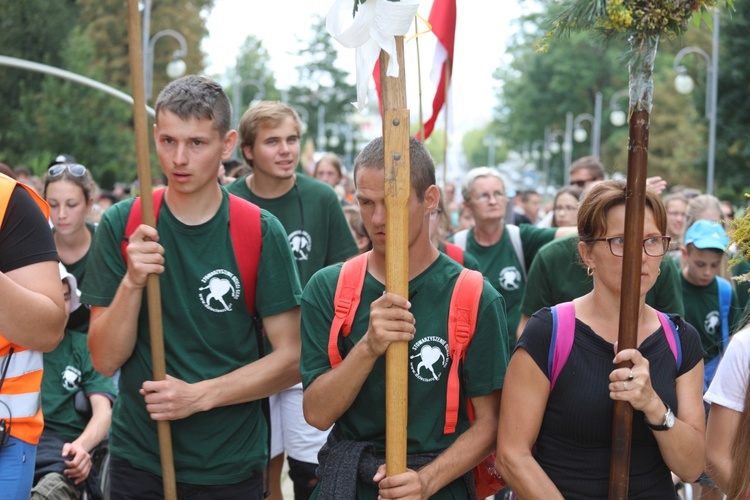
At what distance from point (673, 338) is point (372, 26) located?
1.41 m

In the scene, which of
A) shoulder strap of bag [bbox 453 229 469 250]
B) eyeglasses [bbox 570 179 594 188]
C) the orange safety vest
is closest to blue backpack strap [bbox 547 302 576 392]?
the orange safety vest

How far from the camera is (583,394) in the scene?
3.32 meters

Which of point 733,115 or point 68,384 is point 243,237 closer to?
point 68,384

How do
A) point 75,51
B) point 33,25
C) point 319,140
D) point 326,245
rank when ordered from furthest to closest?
point 319,140
point 33,25
point 75,51
point 326,245

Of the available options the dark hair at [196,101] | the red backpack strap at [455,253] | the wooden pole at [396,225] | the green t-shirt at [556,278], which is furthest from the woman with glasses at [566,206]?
the wooden pole at [396,225]

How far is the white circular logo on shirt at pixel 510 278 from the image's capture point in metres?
7.04

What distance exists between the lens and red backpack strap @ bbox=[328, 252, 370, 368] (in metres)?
3.37

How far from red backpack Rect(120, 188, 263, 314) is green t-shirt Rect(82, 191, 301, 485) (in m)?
0.02

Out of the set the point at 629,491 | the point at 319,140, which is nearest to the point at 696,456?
the point at 629,491

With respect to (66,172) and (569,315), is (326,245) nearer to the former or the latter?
(66,172)

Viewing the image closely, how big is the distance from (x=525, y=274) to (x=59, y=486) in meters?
3.52

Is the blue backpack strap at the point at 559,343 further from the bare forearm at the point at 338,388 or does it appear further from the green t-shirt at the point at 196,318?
the green t-shirt at the point at 196,318

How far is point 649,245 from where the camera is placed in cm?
341

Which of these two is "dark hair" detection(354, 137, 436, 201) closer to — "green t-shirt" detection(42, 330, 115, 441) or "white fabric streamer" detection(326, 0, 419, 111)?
"white fabric streamer" detection(326, 0, 419, 111)
